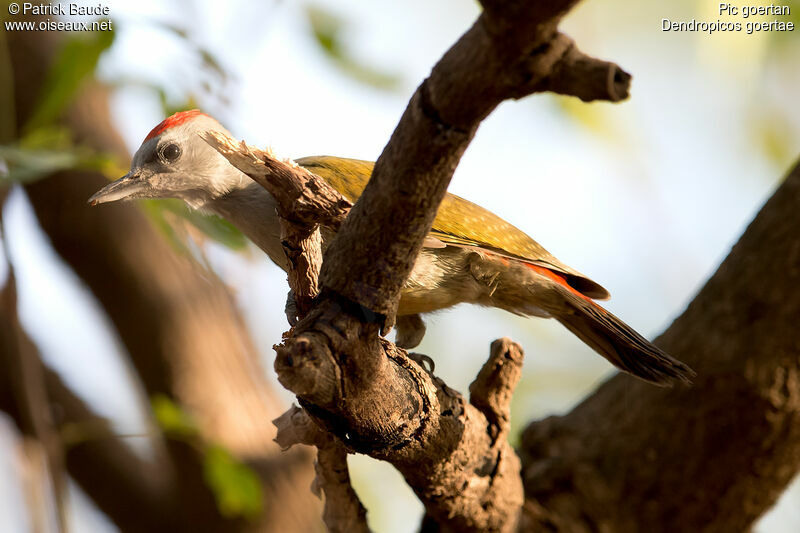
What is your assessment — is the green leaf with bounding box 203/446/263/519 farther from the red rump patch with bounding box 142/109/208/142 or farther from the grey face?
the red rump patch with bounding box 142/109/208/142

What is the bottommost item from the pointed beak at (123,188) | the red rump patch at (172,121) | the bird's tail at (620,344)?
the pointed beak at (123,188)

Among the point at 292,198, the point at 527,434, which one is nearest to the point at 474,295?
the point at 527,434

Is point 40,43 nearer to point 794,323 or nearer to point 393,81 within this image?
point 393,81

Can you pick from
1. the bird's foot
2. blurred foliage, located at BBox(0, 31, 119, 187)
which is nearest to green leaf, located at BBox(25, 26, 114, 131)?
blurred foliage, located at BBox(0, 31, 119, 187)

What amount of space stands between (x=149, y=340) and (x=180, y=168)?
4.44ft

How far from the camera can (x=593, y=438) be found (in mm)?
3516

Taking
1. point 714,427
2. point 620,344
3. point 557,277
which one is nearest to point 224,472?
point 557,277

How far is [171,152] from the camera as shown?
3236 millimetres

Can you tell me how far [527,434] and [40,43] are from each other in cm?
327

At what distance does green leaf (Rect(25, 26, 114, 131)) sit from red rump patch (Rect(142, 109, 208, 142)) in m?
0.34

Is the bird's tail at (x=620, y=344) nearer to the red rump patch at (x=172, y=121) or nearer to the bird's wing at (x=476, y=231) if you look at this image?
the bird's wing at (x=476, y=231)

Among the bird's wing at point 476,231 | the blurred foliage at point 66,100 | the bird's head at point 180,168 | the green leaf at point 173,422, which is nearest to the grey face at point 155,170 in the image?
the bird's head at point 180,168

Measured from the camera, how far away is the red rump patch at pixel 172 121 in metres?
3.28

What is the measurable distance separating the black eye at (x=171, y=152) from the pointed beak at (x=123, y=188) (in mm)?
134
